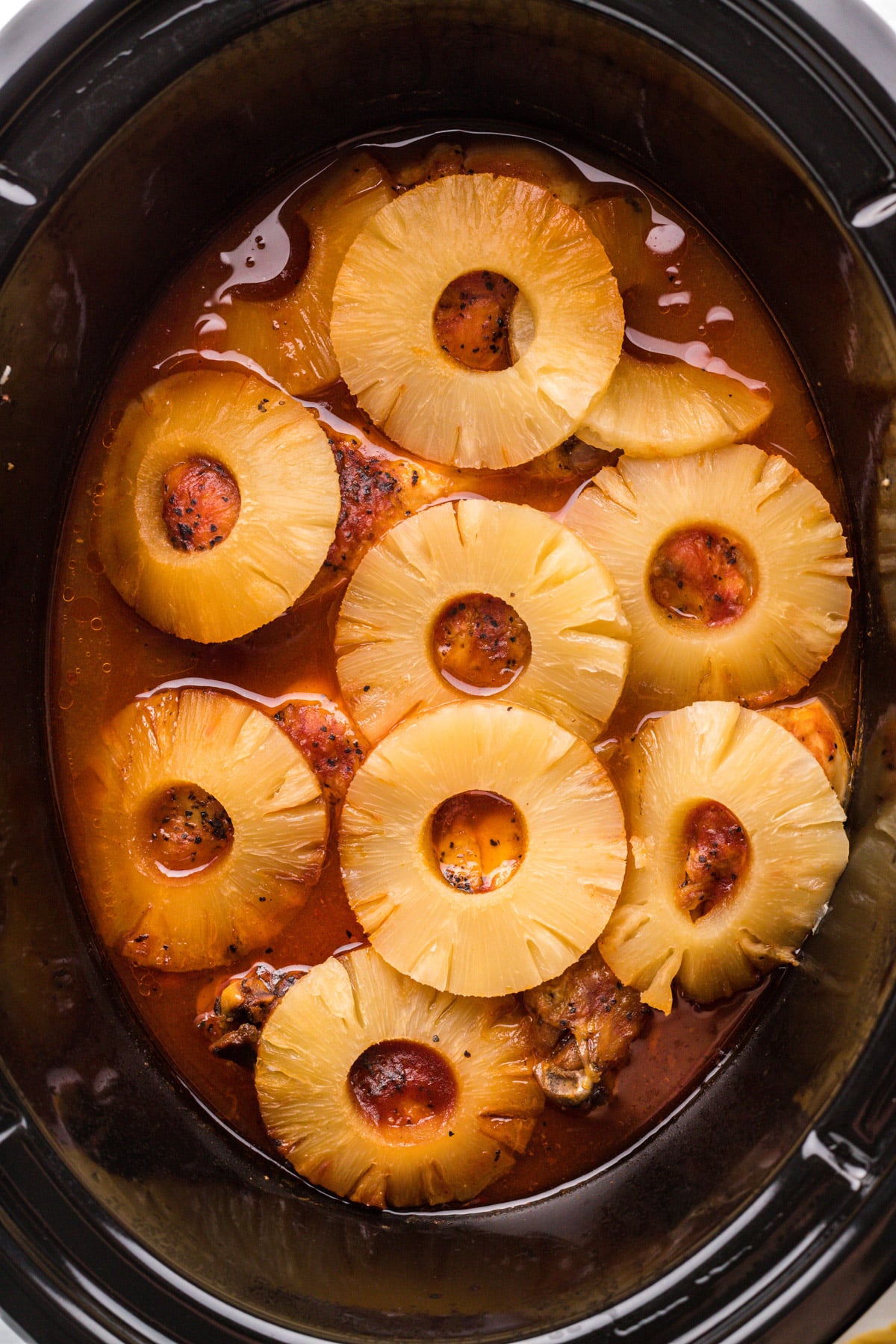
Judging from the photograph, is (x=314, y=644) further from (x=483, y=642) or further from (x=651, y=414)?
(x=651, y=414)

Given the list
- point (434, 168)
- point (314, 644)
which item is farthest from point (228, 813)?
point (434, 168)

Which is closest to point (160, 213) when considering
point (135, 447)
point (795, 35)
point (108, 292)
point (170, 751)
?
point (108, 292)

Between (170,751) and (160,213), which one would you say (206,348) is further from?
(170,751)

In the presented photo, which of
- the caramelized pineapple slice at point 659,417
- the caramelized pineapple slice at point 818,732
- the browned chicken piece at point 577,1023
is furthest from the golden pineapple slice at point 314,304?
the browned chicken piece at point 577,1023

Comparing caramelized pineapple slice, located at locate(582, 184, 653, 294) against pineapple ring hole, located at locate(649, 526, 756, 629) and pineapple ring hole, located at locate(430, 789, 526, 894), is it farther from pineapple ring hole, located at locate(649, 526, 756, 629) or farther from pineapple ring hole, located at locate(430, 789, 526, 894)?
pineapple ring hole, located at locate(430, 789, 526, 894)

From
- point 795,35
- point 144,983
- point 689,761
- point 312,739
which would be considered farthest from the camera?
point 144,983

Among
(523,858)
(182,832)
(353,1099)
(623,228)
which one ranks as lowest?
(353,1099)

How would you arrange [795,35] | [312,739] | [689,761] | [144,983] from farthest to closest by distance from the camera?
[144,983]
[312,739]
[689,761]
[795,35]
